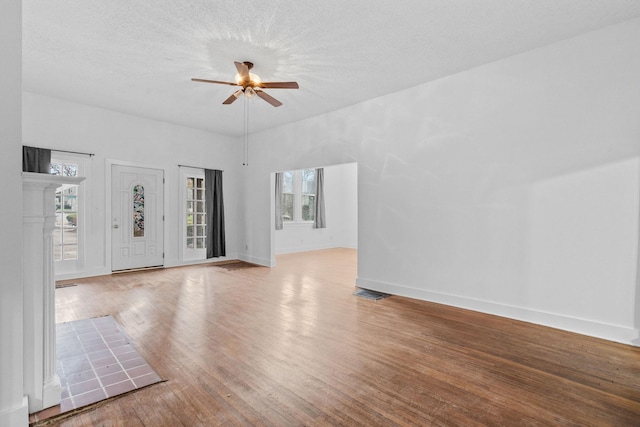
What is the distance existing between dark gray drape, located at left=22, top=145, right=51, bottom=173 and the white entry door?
0.96 m

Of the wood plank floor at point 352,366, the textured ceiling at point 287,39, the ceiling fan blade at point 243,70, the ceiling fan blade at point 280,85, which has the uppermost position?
the textured ceiling at point 287,39

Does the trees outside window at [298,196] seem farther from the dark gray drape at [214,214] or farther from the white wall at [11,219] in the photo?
the white wall at [11,219]

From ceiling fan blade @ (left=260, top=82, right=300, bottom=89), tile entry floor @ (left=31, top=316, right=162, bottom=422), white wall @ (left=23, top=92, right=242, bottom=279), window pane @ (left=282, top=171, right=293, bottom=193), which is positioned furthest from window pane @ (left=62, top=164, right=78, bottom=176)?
window pane @ (left=282, top=171, right=293, bottom=193)

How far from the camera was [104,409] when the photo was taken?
1988 mm

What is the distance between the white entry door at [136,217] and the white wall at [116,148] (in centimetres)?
13

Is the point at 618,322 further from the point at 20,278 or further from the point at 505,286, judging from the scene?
the point at 20,278

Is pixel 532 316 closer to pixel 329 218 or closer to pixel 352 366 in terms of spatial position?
pixel 352 366

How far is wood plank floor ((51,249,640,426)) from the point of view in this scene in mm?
1931

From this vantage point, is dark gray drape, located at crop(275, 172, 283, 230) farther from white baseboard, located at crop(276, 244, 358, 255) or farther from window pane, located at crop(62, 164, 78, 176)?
window pane, located at crop(62, 164, 78, 176)

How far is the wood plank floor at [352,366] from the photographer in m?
1.93

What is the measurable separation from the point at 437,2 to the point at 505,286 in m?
3.06

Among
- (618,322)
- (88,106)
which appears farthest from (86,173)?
(618,322)

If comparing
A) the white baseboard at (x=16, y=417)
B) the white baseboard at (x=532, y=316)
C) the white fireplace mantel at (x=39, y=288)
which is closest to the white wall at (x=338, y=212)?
the white baseboard at (x=532, y=316)

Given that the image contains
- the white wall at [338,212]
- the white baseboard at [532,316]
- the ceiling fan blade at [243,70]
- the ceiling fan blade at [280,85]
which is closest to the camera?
the white baseboard at [532,316]
